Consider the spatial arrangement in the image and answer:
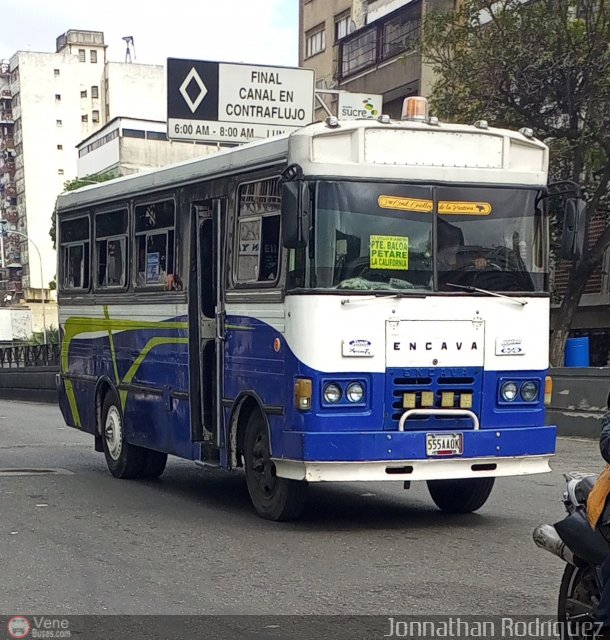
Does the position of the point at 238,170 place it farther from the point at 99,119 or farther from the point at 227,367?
the point at 99,119

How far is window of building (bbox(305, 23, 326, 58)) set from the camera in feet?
142

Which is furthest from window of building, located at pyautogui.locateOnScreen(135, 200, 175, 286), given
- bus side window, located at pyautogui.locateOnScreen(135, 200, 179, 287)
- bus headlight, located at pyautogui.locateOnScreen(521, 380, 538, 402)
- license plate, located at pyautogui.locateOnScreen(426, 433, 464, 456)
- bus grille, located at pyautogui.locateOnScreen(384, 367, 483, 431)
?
bus headlight, located at pyautogui.locateOnScreen(521, 380, 538, 402)

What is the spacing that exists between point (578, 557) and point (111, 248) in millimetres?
8584

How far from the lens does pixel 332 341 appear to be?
8.86m

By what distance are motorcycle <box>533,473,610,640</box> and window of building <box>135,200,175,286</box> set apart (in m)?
6.59

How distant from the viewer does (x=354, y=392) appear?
891 centimetres

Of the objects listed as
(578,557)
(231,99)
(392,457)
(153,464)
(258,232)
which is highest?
(231,99)

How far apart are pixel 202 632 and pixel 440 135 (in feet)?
15.6

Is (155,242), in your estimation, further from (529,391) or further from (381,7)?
(381,7)

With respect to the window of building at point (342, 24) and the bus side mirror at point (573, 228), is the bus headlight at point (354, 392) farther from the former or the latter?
the window of building at point (342, 24)

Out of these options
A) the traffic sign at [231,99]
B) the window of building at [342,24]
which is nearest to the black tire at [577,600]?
the traffic sign at [231,99]

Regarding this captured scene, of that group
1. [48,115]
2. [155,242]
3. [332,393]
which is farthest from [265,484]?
[48,115]

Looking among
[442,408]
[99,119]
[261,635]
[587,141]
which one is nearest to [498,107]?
[587,141]

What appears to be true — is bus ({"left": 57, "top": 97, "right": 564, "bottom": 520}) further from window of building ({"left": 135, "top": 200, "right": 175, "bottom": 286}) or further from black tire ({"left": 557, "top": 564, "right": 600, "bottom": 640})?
black tire ({"left": 557, "top": 564, "right": 600, "bottom": 640})
